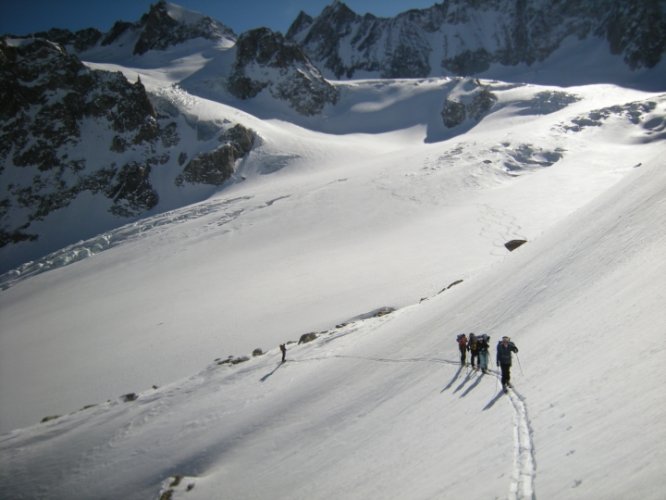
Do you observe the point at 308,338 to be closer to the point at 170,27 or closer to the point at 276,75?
the point at 276,75

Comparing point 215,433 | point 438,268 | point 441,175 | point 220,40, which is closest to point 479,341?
point 215,433

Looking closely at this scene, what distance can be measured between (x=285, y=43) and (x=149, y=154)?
182 feet

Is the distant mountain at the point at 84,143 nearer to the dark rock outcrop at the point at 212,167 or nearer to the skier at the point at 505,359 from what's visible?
the dark rock outcrop at the point at 212,167

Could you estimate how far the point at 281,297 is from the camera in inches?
1332

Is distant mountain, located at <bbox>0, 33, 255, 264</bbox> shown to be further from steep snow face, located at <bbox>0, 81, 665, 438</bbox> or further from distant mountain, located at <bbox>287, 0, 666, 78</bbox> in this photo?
distant mountain, located at <bbox>287, 0, 666, 78</bbox>

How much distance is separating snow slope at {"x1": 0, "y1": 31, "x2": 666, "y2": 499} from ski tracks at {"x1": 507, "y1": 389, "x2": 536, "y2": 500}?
4cm

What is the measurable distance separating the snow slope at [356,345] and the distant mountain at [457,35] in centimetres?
11884

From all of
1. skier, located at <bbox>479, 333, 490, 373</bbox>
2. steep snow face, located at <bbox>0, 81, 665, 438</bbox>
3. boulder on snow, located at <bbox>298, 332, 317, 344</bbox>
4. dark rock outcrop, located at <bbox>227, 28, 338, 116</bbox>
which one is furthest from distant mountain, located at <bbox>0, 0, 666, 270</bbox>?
skier, located at <bbox>479, 333, 490, 373</bbox>

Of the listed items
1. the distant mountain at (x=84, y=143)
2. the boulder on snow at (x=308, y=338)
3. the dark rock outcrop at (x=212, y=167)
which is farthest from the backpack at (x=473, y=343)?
the distant mountain at (x=84, y=143)

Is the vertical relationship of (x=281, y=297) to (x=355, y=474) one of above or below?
below

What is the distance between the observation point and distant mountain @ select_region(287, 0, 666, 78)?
151875mm

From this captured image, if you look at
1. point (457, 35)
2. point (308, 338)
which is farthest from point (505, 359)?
point (457, 35)

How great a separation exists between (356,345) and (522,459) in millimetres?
12874

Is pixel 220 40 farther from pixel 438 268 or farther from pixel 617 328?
pixel 617 328
